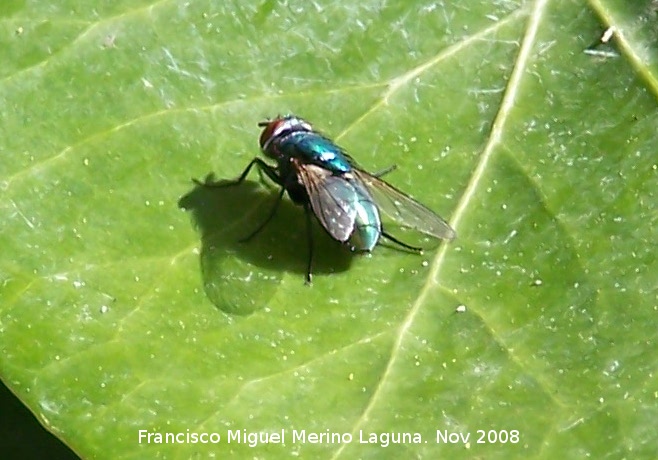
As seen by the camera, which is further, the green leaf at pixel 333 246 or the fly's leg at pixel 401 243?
the fly's leg at pixel 401 243

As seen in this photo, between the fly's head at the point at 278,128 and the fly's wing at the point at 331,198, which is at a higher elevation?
the fly's head at the point at 278,128

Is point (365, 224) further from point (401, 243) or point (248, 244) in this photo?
point (248, 244)

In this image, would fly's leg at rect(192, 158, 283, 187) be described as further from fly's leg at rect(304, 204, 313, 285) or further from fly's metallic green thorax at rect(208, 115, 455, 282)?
fly's leg at rect(304, 204, 313, 285)

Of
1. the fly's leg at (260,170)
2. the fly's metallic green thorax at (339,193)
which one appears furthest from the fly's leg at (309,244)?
the fly's leg at (260,170)

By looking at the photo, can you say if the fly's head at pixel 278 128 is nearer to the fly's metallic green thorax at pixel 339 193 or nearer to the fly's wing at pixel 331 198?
the fly's metallic green thorax at pixel 339 193

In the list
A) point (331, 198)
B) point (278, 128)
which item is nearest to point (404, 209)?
point (331, 198)

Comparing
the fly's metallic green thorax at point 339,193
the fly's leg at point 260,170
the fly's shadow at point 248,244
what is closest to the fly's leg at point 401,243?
the fly's metallic green thorax at point 339,193

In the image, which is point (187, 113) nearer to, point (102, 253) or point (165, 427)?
point (102, 253)

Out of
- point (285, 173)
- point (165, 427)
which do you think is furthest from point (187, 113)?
point (165, 427)
